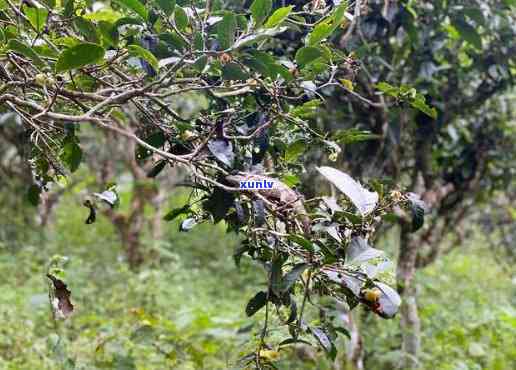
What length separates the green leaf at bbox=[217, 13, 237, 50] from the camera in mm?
1173

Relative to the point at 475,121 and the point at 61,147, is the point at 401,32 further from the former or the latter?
the point at 61,147

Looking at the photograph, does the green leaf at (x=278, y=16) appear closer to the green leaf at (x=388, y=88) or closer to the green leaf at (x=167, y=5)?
the green leaf at (x=167, y=5)

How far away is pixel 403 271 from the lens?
332cm

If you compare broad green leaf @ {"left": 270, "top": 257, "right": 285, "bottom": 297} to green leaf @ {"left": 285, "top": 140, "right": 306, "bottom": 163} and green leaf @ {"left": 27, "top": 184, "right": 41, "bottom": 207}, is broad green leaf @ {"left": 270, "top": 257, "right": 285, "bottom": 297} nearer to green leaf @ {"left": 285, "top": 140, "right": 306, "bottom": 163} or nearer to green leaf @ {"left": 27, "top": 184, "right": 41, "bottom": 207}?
green leaf @ {"left": 285, "top": 140, "right": 306, "bottom": 163}

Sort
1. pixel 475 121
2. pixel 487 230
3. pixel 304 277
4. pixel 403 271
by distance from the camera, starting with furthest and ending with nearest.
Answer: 1. pixel 487 230
2. pixel 475 121
3. pixel 403 271
4. pixel 304 277

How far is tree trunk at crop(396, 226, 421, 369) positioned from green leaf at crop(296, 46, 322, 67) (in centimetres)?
190

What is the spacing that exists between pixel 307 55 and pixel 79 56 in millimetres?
443

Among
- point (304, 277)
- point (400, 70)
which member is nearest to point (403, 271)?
point (400, 70)

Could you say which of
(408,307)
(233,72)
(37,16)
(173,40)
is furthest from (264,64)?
(408,307)

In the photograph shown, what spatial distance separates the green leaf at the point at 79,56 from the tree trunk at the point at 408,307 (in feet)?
7.18

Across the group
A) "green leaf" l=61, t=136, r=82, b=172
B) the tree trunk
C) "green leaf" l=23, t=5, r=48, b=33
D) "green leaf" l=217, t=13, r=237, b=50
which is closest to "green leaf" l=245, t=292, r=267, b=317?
"green leaf" l=61, t=136, r=82, b=172

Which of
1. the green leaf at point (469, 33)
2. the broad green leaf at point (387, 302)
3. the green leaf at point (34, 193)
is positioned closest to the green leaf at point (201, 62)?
the broad green leaf at point (387, 302)

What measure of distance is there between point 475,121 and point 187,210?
2.63 m

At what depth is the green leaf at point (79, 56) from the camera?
1.14 m
